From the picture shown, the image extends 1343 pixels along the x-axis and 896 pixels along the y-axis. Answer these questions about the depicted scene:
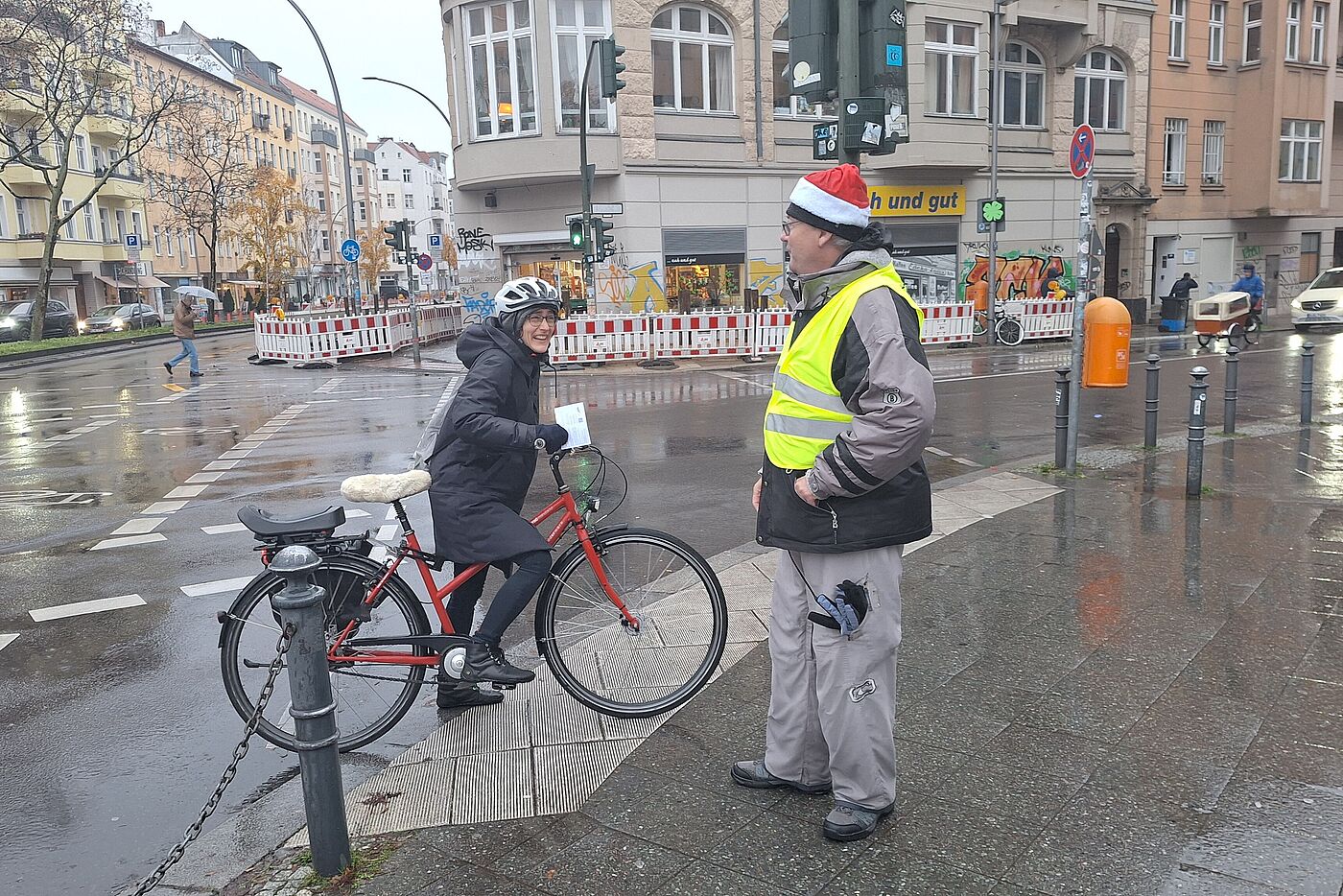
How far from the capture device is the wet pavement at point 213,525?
391 centimetres

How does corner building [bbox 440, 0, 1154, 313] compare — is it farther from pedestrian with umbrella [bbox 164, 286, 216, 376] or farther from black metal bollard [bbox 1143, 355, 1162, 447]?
black metal bollard [bbox 1143, 355, 1162, 447]

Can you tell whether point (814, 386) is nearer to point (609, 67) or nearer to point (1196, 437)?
point (1196, 437)

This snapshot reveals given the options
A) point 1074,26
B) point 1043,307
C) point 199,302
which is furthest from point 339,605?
point 199,302

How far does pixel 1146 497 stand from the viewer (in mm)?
7621

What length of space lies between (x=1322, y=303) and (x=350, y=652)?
90.4 ft

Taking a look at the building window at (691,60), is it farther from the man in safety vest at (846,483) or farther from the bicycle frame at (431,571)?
the man in safety vest at (846,483)

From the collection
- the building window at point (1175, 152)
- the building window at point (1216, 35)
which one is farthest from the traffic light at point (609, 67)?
the building window at point (1216, 35)

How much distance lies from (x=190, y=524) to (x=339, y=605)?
4.83 meters

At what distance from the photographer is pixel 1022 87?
100 ft

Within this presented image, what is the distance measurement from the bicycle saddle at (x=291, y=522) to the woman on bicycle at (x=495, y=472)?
43 cm

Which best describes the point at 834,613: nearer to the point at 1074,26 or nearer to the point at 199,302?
the point at 1074,26

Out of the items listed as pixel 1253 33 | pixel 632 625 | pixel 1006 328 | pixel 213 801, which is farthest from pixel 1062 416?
pixel 1253 33

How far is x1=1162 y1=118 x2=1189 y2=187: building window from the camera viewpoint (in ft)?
110

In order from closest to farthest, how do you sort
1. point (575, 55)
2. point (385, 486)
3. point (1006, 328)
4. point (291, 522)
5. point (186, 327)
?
1. point (291, 522)
2. point (385, 486)
3. point (186, 327)
4. point (1006, 328)
5. point (575, 55)
